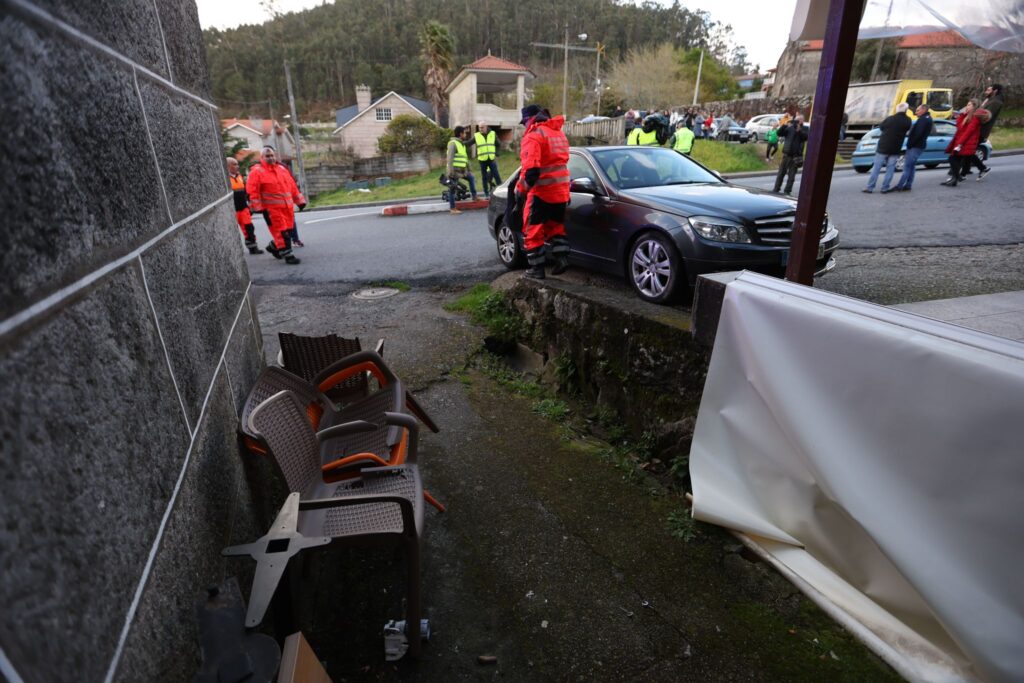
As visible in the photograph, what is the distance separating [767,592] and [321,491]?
2271 mm

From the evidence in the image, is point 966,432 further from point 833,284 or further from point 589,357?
point 833,284

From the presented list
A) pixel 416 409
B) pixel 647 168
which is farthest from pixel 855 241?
pixel 416 409

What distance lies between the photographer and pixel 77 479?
1096 millimetres

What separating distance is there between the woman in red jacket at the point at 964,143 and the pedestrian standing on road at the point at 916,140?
3.03 ft

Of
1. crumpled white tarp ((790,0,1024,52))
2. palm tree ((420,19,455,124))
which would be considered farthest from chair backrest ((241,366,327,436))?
palm tree ((420,19,455,124))

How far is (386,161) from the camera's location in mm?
35562

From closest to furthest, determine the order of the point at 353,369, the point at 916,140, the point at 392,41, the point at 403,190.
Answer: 1. the point at 353,369
2. the point at 916,140
3. the point at 403,190
4. the point at 392,41

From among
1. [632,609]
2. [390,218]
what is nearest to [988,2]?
[632,609]

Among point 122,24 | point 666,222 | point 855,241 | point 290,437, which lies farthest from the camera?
point 855,241

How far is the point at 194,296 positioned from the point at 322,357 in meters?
1.49

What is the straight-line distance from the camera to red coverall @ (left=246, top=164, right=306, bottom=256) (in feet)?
27.6

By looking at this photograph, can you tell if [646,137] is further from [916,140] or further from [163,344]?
[163,344]

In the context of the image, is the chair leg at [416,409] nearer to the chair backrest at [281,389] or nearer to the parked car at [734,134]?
the chair backrest at [281,389]

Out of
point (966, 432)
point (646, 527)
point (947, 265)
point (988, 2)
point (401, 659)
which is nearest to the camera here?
point (966, 432)
